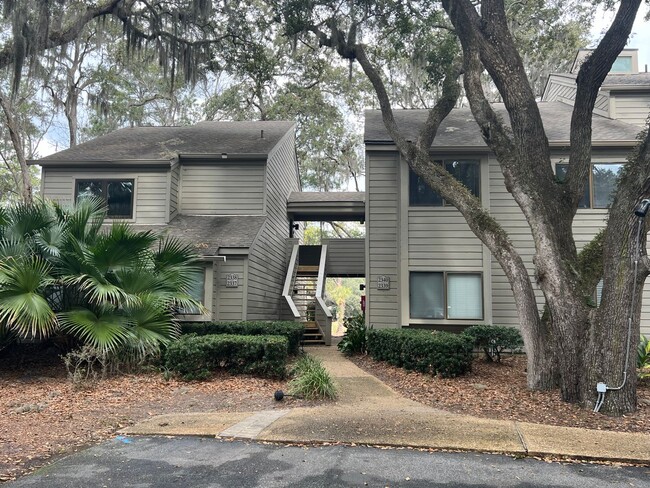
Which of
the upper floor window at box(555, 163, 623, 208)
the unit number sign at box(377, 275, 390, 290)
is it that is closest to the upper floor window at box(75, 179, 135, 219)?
the unit number sign at box(377, 275, 390, 290)

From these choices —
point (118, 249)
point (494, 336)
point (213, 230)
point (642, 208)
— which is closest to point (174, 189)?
point (213, 230)

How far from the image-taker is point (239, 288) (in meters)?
12.4

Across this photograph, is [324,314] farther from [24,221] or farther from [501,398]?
[24,221]

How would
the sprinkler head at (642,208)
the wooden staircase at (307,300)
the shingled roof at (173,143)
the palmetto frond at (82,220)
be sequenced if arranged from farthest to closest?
the wooden staircase at (307,300) → the shingled roof at (173,143) → the palmetto frond at (82,220) → the sprinkler head at (642,208)

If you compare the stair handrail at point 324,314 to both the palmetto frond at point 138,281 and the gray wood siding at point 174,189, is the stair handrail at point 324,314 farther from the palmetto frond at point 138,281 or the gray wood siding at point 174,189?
the palmetto frond at point 138,281

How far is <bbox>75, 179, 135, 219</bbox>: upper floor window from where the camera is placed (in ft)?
45.5

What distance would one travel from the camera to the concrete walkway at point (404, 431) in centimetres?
480

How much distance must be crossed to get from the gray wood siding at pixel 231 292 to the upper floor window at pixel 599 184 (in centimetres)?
806

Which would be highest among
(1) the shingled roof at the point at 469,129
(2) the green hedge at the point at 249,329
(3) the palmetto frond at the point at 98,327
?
(1) the shingled roof at the point at 469,129

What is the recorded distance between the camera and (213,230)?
13.2 meters

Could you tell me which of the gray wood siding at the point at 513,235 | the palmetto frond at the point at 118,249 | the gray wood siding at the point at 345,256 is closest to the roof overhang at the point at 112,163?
the palmetto frond at the point at 118,249

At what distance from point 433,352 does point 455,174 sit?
5.18m

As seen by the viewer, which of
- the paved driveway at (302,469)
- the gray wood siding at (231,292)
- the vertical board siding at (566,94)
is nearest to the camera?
the paved driveway at (302,469)

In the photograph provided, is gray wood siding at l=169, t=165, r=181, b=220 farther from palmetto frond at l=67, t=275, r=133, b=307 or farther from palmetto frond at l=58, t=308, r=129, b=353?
palmetto frond at l=58, t=308, r=129, b=353
